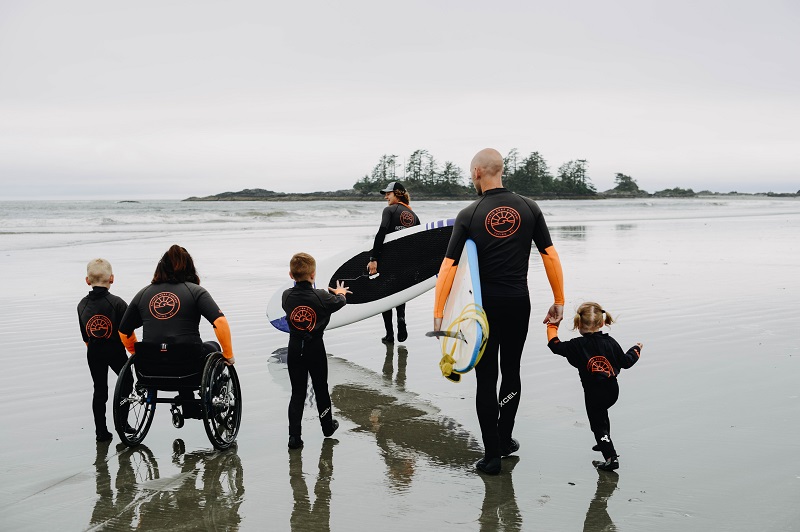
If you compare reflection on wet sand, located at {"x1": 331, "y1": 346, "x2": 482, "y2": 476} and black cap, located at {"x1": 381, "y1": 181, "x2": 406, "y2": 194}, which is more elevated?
black cap, located at {"x1": 381, "y1": 181, "x2": 406, "y2": 194}

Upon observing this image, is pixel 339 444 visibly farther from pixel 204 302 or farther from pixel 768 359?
pixel 768 359

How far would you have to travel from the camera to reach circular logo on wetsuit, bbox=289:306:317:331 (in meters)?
4.63

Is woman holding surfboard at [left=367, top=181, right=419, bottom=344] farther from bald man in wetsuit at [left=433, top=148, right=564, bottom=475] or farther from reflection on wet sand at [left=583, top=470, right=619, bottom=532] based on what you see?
reflection on wet sand at [left=583, top=470, right=619, bottom=532]

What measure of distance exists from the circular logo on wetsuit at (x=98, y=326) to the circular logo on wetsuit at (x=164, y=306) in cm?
46

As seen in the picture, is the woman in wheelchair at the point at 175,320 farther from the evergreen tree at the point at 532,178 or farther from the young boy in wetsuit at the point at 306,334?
the evergreen tree at the point at 532,178

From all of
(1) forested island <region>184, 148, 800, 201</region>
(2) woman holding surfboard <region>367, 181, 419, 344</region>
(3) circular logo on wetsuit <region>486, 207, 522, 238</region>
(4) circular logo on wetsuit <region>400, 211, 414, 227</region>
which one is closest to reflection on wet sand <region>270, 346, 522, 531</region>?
(2) woman holding surfboard <region>367, 181, 419, 344</region>

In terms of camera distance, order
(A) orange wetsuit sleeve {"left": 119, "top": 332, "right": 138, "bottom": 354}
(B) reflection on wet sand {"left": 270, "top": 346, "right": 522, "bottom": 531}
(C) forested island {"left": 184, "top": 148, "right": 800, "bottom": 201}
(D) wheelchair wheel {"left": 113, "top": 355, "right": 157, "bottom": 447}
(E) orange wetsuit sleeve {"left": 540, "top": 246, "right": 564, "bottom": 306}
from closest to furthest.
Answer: (B) reflection on wet sand {"left": 270, "top": 346, "right": 522, "bottom": 531} < (E) orange wetsuit sleeve {"left": 540, "top": 246, "right": 564, "bottom": 306} < (D) wheelchair wheel {"left": 113, "top": 355, "right": 157, "bottom": 447} < (A) orange wetsuit sleeve {"left": 119, "top": 332, "right": 138, "bottom": 354} < (C) forested island {"left": 184, "top": 148, "right": 800, "bottom": 201}

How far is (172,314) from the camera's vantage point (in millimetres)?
4418

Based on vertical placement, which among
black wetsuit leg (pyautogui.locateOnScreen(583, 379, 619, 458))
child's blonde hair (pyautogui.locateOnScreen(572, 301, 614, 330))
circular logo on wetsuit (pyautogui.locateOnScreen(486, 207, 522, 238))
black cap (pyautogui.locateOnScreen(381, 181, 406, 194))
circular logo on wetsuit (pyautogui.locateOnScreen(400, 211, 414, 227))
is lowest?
black wetsuit leg (pyautogui.locateOnScreen(583, 379, 619, 458))

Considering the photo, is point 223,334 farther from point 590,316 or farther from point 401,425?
point 590,316

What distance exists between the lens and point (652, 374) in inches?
240

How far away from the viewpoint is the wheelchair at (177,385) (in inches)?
171

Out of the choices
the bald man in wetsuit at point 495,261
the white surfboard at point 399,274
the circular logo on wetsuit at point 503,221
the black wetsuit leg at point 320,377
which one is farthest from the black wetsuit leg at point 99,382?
the white surfboard at point 399,274

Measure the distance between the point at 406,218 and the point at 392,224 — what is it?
0.19 m
